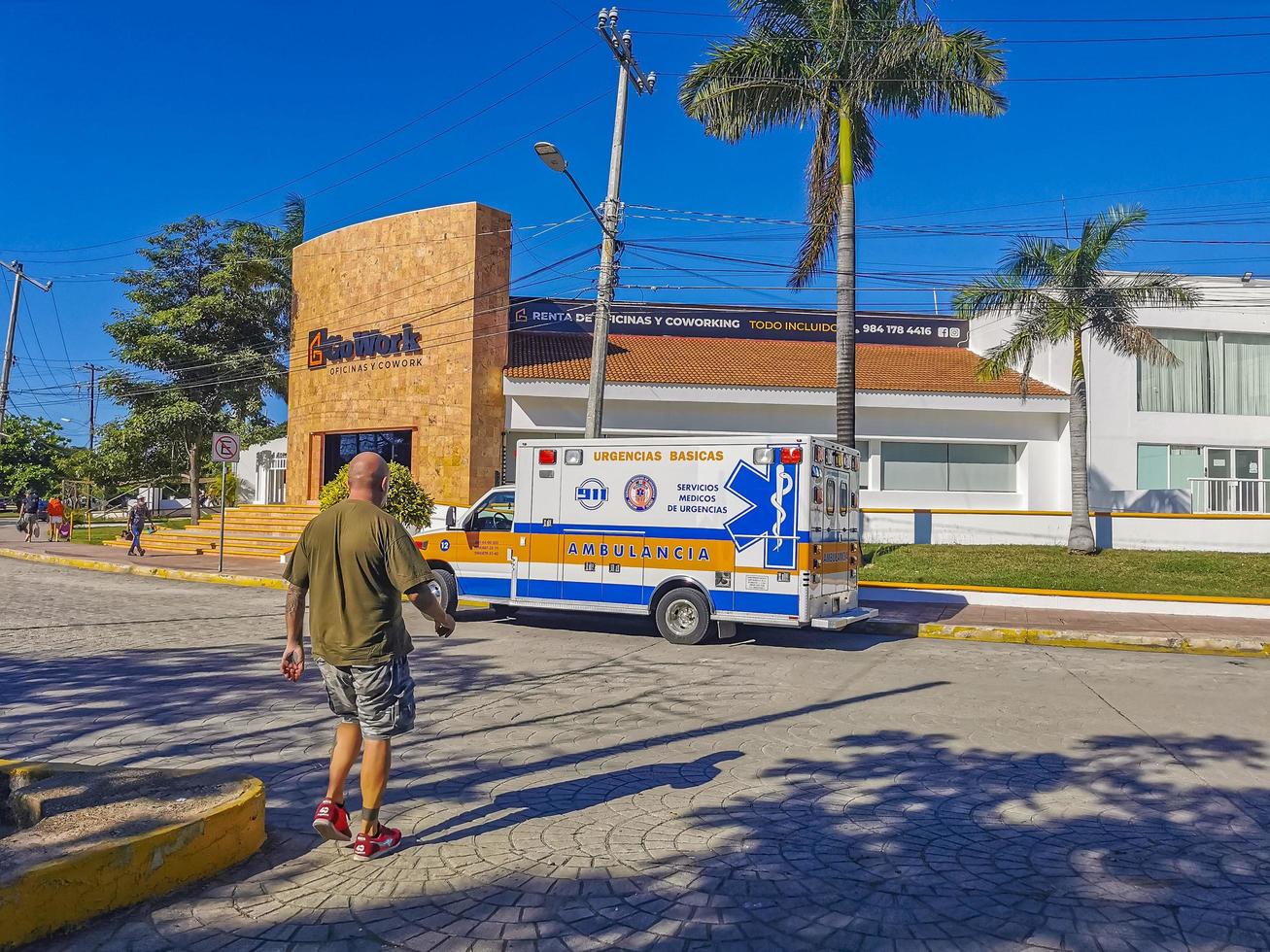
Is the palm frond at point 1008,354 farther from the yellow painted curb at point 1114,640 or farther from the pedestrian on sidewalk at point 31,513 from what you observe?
the pedestrian on sidewalk at point 31,513

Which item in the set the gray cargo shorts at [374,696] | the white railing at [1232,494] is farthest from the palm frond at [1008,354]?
the gray cargo shorts at [374,696]

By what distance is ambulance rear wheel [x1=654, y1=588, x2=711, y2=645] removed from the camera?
11578 millimetres

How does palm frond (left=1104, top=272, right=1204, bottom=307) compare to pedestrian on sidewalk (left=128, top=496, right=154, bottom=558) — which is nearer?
palm frond (left=1104, top=272, right=1204, bottom=307)

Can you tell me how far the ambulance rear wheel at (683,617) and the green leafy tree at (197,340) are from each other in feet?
80.6

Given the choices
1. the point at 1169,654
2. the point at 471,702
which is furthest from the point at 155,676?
the point at 1169,654

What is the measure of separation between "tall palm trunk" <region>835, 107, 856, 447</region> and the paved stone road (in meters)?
7.46

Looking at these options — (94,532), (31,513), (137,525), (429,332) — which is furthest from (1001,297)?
(94,532)

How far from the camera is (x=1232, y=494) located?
26328 millimetres

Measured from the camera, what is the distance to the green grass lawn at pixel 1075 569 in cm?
1716

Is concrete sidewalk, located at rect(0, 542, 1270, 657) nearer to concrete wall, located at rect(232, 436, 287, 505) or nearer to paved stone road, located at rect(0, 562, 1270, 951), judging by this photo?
paved stone road, located at rect(0, 562, 1270, 951)

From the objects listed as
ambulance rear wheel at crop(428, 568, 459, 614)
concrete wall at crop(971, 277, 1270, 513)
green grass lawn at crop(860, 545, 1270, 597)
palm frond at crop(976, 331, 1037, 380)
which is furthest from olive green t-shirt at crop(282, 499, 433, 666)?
concrete wall at crop(971, 277, 1270, 513)

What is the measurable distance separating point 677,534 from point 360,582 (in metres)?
7.64

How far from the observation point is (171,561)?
74.2 feet

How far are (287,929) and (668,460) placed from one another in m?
8.71
